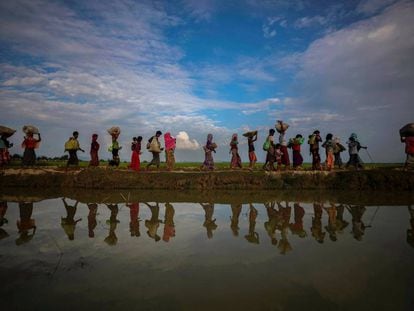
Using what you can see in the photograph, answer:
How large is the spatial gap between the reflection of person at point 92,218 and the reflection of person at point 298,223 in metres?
3.82

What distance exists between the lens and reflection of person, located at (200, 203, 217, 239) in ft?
19.9

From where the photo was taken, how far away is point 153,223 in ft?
22.0

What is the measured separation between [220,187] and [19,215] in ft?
25.8

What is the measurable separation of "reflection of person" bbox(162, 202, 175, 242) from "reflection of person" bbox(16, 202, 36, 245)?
2.37 metres

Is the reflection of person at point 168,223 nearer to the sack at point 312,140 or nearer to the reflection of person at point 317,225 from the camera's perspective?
the reflection of person at point 317,225

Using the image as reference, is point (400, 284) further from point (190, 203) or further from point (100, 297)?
point (190, 203)

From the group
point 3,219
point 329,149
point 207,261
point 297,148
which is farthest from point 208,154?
point 207,261

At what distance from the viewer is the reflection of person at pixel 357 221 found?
564 cm

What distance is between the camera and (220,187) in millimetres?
13344

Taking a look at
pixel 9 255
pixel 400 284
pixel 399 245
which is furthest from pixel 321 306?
pixel 9 255

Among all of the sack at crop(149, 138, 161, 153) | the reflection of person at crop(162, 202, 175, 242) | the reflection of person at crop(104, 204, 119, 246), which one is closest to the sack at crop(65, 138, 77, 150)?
the sack at crop(149, 138, 161, 153)

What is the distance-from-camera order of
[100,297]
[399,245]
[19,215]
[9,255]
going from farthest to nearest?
[19,215], [399,245], [9,255], [100,297]

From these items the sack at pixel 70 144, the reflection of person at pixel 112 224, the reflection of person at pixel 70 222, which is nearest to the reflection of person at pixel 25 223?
the reflection of person at pixel 70 222

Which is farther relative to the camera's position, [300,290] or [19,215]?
[19,215]
